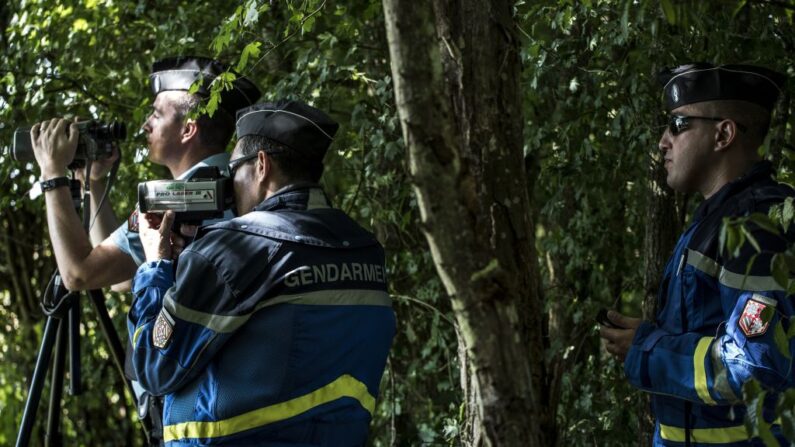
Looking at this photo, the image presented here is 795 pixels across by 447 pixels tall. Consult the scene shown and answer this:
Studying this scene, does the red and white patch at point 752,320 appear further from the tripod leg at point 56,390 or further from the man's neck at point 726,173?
the tripod leg at point 56,390

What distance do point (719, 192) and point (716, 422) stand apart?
0.59 meters

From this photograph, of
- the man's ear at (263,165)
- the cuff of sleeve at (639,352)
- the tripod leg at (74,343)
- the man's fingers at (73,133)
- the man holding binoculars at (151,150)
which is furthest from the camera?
the tripod leg at (74,343)

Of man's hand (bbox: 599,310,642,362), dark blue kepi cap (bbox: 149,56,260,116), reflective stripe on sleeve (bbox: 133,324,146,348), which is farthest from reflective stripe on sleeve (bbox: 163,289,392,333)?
dark blue kepi cap (bbox: 149,56,260,116)

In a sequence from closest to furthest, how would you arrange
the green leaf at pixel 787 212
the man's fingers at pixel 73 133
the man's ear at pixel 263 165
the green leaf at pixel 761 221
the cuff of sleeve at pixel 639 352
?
the green leaf at pixel 761 221 < the green leaf at pixel 787 212 < the cuff of sleeve at pixel 639 352 < the man's ear at pixel 263 165 < the man's fingers at pixel 73 133

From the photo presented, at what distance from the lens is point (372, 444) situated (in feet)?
15.3

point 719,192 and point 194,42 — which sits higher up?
point 194,42

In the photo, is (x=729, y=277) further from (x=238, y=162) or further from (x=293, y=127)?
(x=238, y=162)

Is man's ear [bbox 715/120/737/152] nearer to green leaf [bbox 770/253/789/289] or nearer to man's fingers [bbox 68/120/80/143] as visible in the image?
green leaf [bbox 770/253/789/289]

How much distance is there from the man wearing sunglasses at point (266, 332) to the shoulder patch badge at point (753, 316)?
89cm

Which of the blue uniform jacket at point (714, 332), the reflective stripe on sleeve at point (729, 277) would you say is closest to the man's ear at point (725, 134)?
the blue uniform jacket at point (714, 332)

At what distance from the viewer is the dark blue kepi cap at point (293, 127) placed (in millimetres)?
2588

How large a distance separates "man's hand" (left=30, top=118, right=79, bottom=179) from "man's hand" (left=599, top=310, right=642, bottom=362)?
5.83 ft

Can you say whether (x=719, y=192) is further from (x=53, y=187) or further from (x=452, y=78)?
(x=53, y=187)

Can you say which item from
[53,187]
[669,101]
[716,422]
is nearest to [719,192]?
[669,101]
